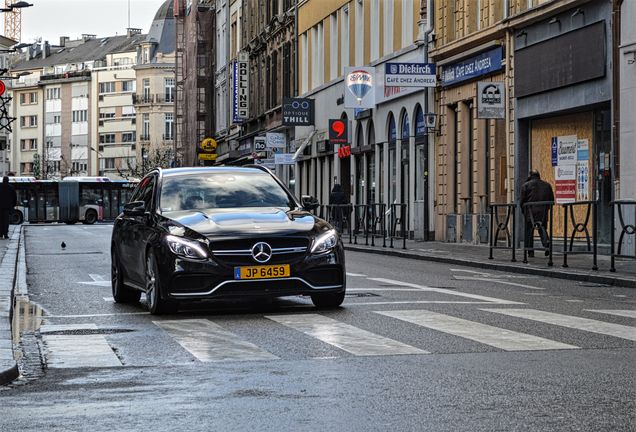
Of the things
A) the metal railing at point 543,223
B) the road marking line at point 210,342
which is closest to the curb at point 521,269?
the metal railing at point 543,223

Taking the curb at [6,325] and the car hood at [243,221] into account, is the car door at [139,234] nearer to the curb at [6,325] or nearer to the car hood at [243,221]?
the car hood at [243,221]

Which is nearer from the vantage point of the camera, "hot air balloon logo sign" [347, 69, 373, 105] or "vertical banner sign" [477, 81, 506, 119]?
"vertical banner sign" [477, 81, 506, 119]

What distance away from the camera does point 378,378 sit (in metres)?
8.80

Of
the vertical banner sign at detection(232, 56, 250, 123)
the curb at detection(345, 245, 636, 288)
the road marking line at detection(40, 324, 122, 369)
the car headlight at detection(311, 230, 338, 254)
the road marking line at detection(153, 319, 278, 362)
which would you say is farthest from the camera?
the vertical banner sign at detection(232, 56, 250, 123)

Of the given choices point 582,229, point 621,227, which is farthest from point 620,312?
point 582,229

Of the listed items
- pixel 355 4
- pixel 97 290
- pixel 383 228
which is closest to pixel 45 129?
pixel 355 4

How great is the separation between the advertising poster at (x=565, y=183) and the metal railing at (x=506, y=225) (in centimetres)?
344

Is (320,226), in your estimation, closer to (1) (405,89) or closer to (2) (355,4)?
(1) (405,89)

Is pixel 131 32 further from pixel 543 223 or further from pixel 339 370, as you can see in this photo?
pixel 339 370

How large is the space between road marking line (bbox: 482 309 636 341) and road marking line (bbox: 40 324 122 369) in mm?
3947

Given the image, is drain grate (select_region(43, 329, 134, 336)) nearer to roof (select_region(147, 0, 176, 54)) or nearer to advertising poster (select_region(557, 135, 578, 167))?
advertising poster (select_region(557, 135, 578, 167))

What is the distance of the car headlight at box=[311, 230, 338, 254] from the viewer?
1374 cm

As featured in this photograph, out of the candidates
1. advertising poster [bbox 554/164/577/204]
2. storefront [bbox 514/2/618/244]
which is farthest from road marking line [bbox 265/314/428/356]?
advertising poster [bbox 554/164/577/204]

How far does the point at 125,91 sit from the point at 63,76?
443 inches
